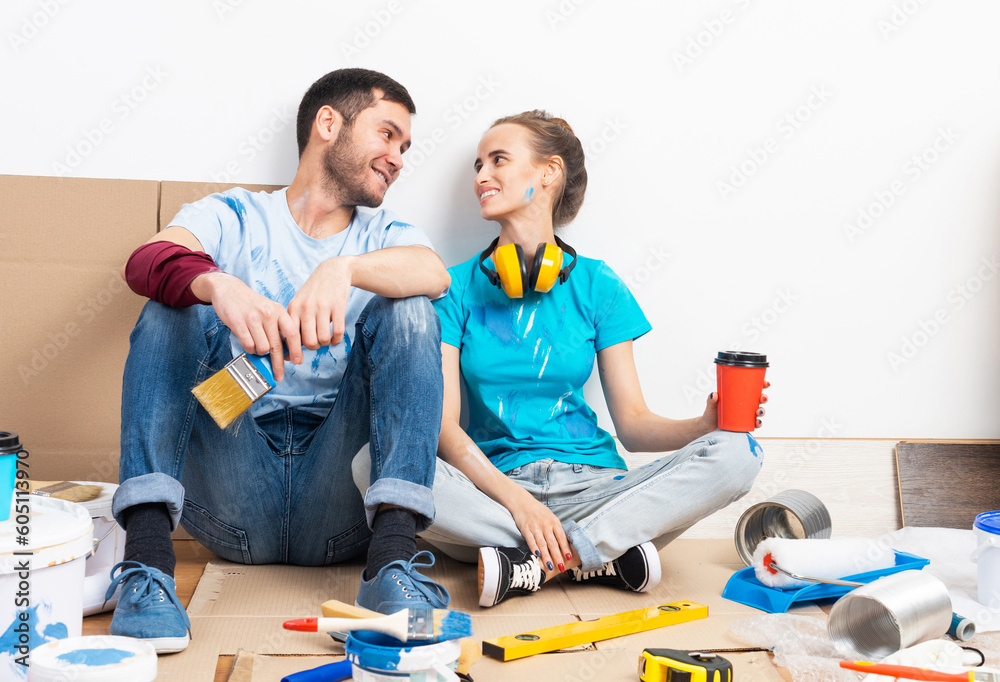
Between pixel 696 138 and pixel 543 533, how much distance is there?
126 cm

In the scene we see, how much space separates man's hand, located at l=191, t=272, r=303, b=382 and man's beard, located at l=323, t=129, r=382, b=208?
602mm

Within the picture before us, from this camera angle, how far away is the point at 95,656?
1.00 m

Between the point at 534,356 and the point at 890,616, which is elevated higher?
the point at 534,356

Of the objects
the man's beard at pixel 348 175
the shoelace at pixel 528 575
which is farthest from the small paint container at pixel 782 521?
the man's beard at pixel 348 175

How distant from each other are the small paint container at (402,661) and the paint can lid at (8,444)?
1.91ft

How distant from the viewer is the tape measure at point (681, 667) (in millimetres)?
1129

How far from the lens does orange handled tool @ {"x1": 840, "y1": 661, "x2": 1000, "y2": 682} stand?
1024mm

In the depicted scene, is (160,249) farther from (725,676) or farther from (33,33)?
(725,676)

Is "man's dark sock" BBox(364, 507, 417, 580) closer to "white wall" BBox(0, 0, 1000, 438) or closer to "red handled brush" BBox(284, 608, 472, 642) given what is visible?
"red handled brush" BBox(284, 608, 472, 642)

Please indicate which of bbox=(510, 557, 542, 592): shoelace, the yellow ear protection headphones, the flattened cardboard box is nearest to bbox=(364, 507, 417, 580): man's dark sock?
the flattened cardboard box

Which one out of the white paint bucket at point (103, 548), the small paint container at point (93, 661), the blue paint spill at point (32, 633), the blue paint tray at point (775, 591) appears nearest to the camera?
the small paint container at point (93, 661)

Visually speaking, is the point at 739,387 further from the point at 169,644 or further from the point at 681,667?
the point at 169,644

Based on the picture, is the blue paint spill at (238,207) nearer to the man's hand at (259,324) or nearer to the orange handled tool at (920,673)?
the man's hand at (259,324)

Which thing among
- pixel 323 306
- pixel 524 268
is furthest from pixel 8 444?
pixel 524 268
